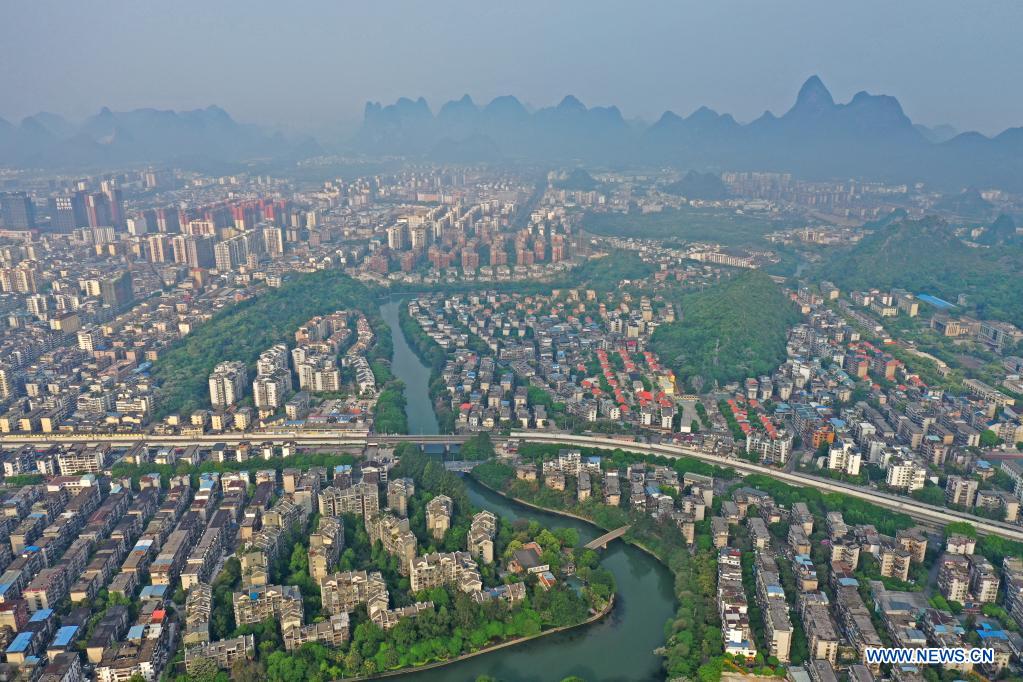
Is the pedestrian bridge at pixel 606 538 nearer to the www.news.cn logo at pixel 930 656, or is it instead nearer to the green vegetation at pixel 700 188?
the www.news.cn logo at pixel 930 656

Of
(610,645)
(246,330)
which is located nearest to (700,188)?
(246,330)

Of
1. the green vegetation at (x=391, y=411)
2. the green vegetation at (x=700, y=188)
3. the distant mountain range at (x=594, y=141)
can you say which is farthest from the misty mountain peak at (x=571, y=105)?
the green vegetation at (x=391, y=411)

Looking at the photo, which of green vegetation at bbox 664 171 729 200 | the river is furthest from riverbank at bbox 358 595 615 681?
green vegetation at bbox 664 171 729 200

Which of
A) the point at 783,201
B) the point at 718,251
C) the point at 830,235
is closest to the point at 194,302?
the point at 718,251

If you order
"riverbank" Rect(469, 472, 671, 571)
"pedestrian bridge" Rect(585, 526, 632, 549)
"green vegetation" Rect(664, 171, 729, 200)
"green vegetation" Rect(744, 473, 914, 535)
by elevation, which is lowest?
"riverbank" Rect(469, 472, 671, 571)

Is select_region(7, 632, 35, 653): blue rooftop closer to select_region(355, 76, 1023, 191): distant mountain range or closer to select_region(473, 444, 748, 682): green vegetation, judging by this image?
select_region(473, 444, 748, 682): green vegetation

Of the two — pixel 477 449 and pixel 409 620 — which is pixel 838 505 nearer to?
pixel 477 449
